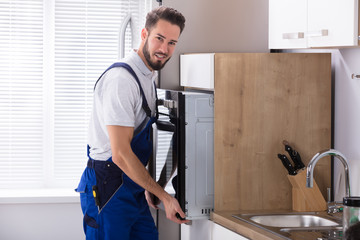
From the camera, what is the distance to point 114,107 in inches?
90.7

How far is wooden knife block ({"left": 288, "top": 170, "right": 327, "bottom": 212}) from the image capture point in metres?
2.47

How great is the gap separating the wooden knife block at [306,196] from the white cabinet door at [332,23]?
1.92 ft

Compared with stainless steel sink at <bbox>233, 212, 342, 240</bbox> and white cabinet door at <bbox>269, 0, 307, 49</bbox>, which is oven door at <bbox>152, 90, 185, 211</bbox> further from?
white cabinet door at <bbox>269, 0, 307, 49</bbox>

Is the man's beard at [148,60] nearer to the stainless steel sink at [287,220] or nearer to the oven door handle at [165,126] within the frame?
the oven door handle at [165,126]

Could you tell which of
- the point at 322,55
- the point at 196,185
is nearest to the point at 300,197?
the point at 196,185

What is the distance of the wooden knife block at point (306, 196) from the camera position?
2.47 m

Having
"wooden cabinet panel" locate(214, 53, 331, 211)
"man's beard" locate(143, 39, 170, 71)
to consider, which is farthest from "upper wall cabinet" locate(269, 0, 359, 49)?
"man's beard" locate(143, 39, 170, 71)

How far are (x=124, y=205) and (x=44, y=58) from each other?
3.94 feet

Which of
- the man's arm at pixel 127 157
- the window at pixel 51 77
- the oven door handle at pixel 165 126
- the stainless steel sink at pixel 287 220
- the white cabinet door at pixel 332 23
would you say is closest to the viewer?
the white cabinet door at pixel 332 23

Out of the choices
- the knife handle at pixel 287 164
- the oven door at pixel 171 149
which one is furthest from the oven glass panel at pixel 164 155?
the knife handle at pixel 287 164

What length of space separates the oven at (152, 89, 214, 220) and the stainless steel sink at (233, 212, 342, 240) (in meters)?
0.19

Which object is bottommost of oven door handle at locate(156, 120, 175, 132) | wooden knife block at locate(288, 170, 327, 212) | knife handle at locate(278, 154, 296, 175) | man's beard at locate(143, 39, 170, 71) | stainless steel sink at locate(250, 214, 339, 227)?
stainless steel sink at locate(250, 214, 339, 227)

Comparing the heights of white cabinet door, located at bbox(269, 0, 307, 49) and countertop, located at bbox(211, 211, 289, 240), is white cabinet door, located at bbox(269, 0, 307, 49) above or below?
above

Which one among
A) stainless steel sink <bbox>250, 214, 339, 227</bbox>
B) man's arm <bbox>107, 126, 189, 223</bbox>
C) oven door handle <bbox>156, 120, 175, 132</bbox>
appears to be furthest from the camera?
oven door handle <bbox>156, 120, 175, 132</bbox>
